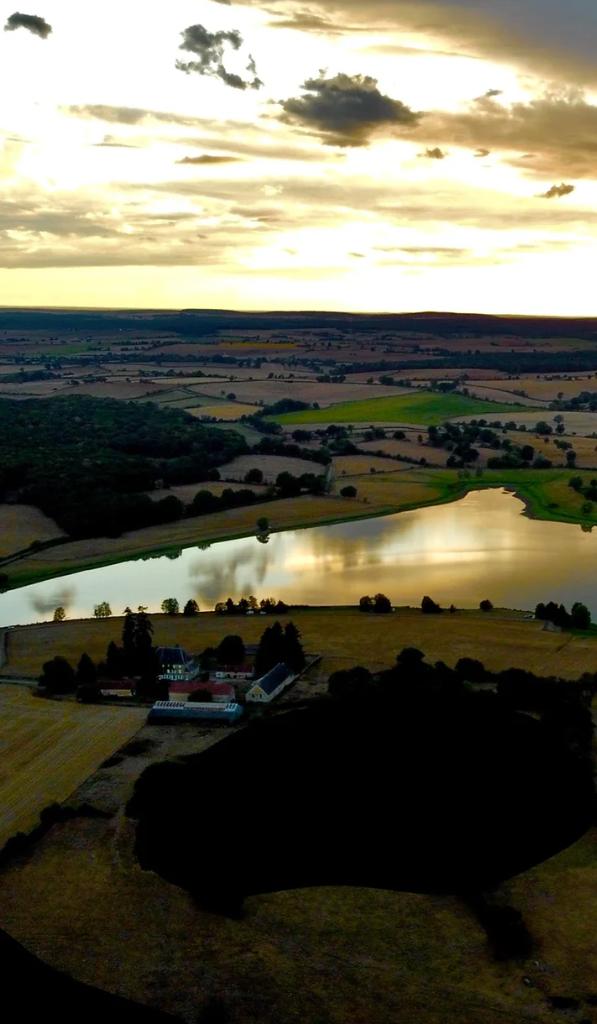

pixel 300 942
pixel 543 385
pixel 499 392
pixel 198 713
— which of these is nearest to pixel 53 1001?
pixel 300 942

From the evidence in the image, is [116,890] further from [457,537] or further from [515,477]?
[515,477]

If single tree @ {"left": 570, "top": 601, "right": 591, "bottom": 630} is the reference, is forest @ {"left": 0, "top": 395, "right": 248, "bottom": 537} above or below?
above

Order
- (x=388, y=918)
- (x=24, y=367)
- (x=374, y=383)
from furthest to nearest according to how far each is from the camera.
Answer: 1. (x=24, y=367)
2. (x=374, y=383)
3. (x=388, y=918)

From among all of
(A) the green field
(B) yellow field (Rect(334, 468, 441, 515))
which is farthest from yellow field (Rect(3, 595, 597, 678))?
(A) the green field

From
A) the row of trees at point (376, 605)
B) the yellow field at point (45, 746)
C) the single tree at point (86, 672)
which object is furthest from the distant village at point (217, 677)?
the row of trees at point (376, 605)

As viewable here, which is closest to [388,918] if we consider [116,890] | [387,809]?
[387,809]

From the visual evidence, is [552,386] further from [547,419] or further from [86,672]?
[86,672]

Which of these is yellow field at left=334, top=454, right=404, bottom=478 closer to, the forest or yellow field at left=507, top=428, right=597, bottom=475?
the forest
